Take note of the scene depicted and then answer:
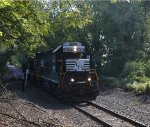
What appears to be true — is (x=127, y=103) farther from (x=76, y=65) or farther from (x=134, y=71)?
(x=134, y=71)

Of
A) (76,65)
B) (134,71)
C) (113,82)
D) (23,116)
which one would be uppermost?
(76,65)

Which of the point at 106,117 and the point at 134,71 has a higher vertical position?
the point at 134,71

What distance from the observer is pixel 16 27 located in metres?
13.1

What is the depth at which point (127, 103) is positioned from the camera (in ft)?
61.8

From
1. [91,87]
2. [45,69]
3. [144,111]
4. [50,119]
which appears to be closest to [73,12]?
[50,119]

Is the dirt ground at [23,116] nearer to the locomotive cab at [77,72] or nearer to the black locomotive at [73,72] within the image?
the black locomotive at [73,72]

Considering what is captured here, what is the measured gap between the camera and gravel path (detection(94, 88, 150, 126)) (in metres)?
14.9

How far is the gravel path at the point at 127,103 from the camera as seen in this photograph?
14.9m

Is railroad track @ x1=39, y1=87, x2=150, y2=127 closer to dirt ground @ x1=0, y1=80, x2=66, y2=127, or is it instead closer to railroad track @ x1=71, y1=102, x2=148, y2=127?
railroad track @ x1=71, y1=102, x2=148, y2=127

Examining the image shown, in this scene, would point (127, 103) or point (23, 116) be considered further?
point (127, 103)

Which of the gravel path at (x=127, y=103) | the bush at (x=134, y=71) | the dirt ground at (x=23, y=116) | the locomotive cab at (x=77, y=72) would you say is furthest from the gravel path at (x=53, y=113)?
the bush at (x=134, y=71)

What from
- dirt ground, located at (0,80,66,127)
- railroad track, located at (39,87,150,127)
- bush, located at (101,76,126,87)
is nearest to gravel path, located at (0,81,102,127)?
dirt ground, located at (0,80,66,127)

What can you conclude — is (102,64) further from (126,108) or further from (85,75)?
(126,108)

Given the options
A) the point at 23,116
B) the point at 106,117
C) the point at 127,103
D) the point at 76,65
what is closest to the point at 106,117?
the point at 106,117
